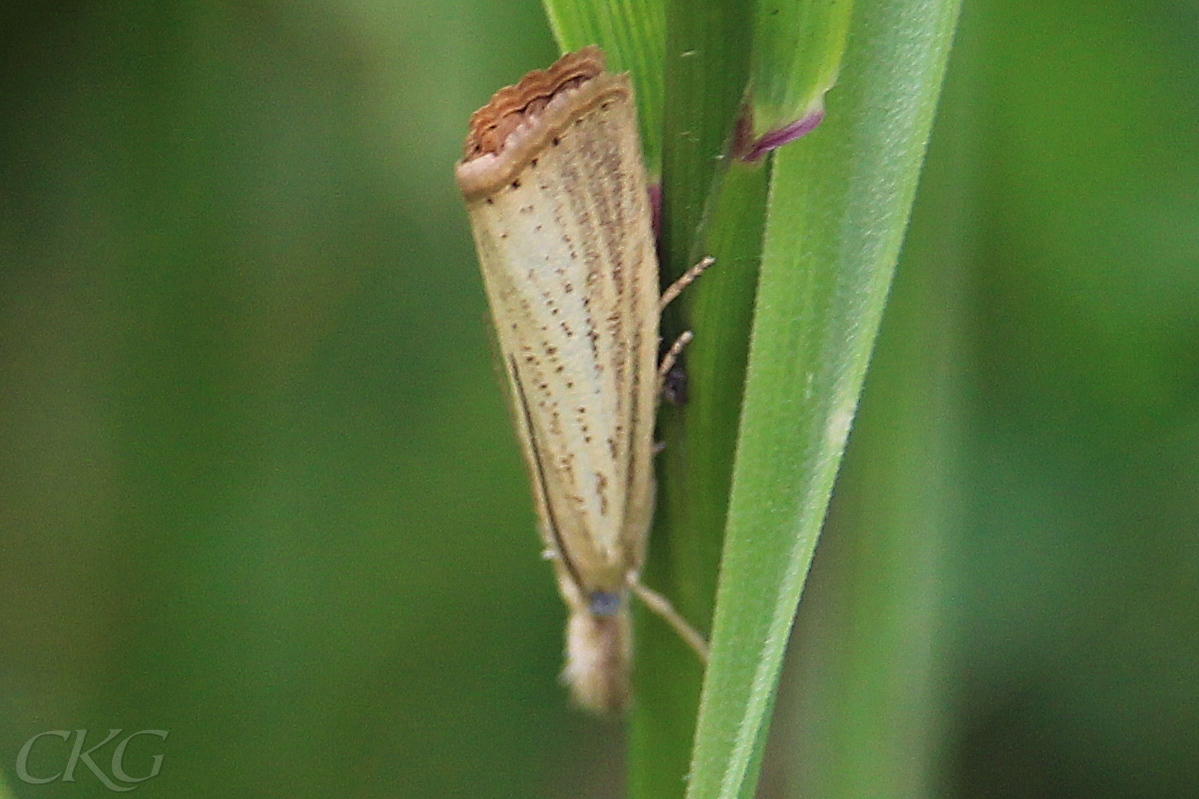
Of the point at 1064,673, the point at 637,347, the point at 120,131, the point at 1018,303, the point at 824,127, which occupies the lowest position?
the point at 1064,673

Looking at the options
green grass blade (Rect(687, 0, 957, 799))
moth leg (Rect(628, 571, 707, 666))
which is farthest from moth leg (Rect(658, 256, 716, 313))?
moth leg (Rect(628, 571, 707, 666))

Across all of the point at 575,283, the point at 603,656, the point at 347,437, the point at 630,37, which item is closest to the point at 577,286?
the point at 575,283

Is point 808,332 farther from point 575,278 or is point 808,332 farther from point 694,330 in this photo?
point 575,278

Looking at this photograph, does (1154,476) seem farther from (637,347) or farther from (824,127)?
(824,127)

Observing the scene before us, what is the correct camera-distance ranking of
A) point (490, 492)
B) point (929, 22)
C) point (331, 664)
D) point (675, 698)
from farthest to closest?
point (490, 492) → point (331, 664) → point (675, 698) → point (929, 22)

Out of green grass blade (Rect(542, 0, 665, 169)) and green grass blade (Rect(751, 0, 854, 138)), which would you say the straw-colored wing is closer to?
green grass blade (Rect(542, 0, 665, 169))

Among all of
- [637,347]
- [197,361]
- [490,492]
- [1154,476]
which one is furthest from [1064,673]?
[197,361]

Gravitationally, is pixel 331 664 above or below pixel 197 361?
below

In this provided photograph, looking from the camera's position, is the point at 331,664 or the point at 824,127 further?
the point at 331,664
